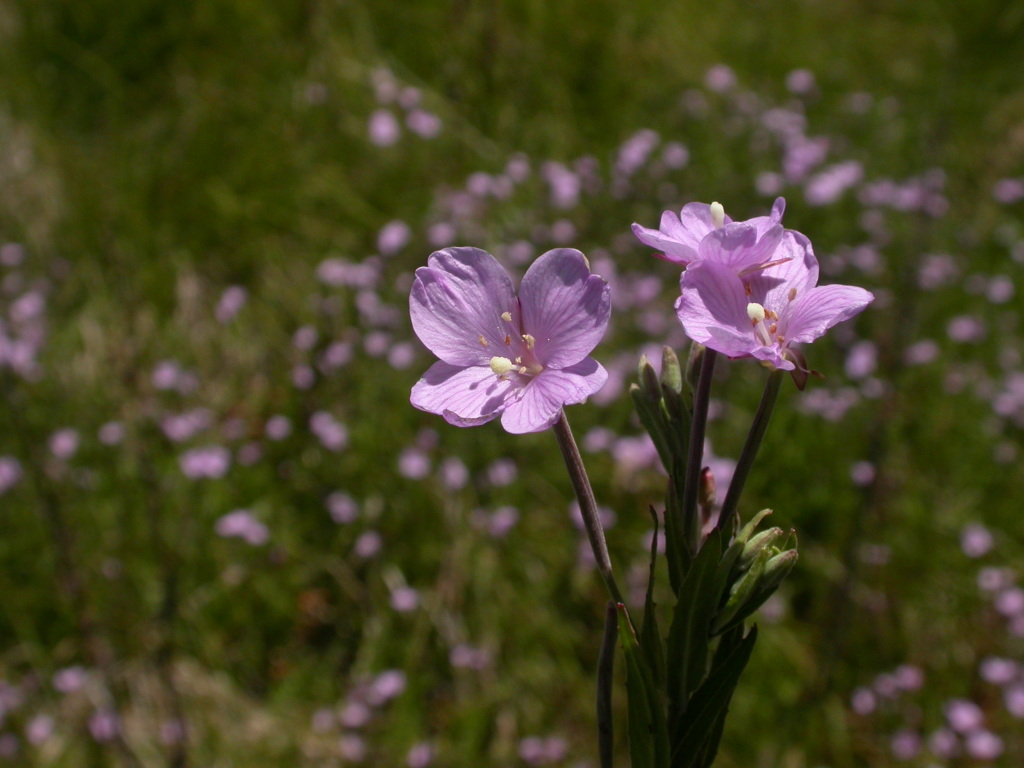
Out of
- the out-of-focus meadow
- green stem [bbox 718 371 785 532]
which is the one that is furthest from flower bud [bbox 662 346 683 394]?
the out-of-focus meadow

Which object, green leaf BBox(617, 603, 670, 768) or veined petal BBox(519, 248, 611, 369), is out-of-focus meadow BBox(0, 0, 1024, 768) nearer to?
veined petal BBox(519, 248, 611, 369)

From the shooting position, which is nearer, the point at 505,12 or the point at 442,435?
the point at 442,435

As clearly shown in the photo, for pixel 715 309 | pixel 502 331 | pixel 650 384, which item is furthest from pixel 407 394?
pixel 715 309

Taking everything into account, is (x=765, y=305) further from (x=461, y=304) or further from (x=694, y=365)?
(x=461, y=304)

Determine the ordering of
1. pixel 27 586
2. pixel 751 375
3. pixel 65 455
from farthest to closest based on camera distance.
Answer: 1. pixel 751 375
2. pixel 65 455
3. pixel 27 586

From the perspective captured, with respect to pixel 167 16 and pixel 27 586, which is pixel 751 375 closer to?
pixel 27 586

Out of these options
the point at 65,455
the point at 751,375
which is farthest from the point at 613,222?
the point at 65,455
